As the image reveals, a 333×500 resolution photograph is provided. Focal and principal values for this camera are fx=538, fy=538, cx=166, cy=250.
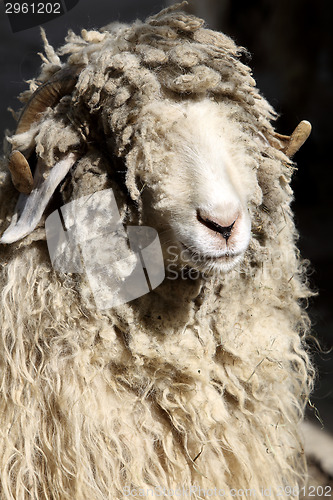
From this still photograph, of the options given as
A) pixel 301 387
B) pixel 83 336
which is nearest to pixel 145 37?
pixel 83 336

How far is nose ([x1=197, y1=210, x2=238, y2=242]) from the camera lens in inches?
48.4

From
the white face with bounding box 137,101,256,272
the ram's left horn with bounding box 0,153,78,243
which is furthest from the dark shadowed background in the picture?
the ram's left horn with bounding box 0,153,78,243

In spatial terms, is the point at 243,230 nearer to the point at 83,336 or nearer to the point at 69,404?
the point at 83,336

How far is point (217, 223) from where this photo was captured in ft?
4.04

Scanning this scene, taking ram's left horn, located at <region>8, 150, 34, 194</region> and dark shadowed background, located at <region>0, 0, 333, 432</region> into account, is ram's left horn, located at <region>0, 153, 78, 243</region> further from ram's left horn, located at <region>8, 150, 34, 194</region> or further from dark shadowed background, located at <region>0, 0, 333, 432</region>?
dark shadowed background, located at <region>0, 0, 333, 432</region>

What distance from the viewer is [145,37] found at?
141 cm

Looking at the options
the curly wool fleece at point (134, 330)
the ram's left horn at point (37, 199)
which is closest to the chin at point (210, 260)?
the curly wool fleece at point (134, 330)

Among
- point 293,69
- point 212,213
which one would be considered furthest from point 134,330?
point 293,69

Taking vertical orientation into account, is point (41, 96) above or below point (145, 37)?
below

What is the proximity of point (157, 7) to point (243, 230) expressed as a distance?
60.1 inches

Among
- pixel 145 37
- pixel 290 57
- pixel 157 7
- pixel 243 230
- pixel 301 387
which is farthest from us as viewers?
pixel 290 57

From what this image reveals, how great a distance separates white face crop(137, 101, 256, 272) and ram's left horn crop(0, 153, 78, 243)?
1.03 feet

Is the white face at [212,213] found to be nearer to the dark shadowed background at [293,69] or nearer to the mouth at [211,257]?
the mouth at [211,257]

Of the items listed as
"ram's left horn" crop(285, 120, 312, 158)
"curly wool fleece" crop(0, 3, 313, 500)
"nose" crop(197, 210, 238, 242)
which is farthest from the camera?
"ram's left horn" crop(285, 120, 312, 158)
